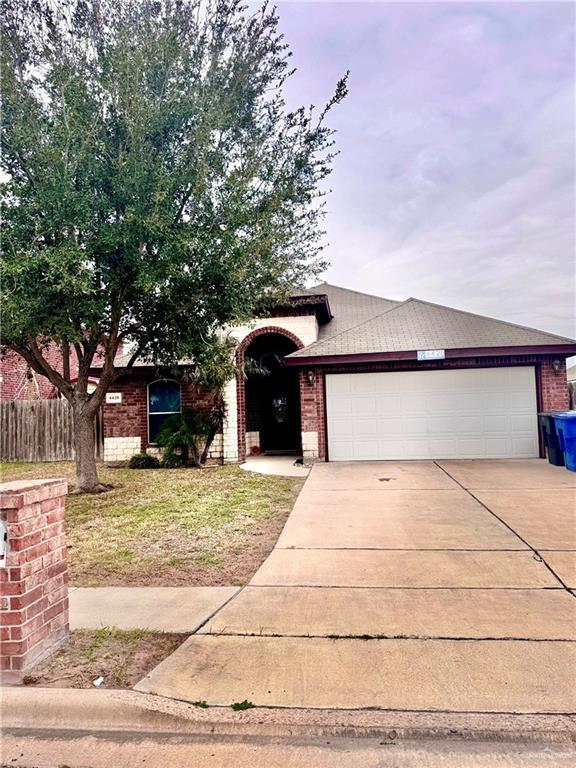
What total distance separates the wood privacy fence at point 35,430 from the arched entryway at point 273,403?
15.7 ft

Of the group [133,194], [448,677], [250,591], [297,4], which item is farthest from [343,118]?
[448,677]

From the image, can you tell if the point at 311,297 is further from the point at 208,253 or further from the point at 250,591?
the point at 250,591

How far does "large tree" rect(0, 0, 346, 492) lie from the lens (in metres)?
7.37

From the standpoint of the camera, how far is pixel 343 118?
9.49 meters

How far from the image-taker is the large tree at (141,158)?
737 cm

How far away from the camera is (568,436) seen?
10.2 metres

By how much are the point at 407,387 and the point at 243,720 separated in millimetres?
10474

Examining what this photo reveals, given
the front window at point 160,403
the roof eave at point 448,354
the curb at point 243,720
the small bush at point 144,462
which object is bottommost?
the curb at point 243,720

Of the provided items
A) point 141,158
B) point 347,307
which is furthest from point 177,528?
point 347,307

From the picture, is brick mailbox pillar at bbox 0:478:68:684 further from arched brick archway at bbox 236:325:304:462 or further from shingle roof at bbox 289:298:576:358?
arched brick archway at bbox 236:325:304:462

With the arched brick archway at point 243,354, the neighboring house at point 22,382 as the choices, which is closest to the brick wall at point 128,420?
the arched brick archway at point 243,354

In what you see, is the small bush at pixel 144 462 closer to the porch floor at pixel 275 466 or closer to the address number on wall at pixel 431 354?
the porch floor at pixel 275 466

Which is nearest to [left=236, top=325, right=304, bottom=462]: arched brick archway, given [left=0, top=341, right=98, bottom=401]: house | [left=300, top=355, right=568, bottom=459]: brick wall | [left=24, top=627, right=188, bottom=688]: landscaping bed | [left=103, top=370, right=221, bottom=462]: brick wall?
[left=300, top=355, right=568, bottom=459]: brick wall

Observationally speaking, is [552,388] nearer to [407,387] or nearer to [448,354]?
[448,354]
